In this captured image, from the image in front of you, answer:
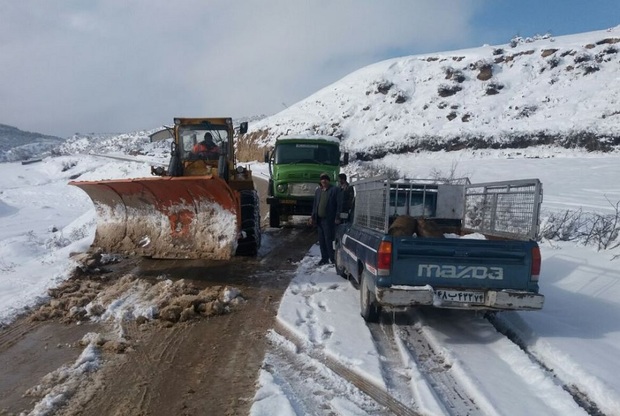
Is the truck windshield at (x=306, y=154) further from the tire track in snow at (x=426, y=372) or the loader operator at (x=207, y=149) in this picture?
the tire track in snow at (x=426, y=372)

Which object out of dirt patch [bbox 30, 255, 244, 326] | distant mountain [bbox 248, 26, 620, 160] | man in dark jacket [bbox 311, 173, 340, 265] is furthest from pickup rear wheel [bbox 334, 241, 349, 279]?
distant mountain [bbox 248, 26, 620, 160]

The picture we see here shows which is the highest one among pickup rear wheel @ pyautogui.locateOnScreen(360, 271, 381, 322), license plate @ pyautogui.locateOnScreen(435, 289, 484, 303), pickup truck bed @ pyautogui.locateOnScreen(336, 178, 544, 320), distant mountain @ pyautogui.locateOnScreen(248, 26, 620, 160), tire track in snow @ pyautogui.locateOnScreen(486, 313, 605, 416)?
distant mountain @ pyautogui.locateOnScreen(248, 26, 620, 160)

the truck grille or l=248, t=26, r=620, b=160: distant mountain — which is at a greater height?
l=248, t=26, r=620, b=160: distant mountain

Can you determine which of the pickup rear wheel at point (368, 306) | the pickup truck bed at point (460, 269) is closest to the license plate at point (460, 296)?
the pickup truck bed at point (460, 269)

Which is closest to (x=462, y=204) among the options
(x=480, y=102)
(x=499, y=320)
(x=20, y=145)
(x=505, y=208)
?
(x=505, y=208)

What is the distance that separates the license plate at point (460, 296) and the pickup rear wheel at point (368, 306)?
783 mm

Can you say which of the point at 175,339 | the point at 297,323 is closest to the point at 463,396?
the point at 297,323

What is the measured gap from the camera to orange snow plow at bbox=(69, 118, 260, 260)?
8195 millimetres

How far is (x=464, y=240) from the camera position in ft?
16.7

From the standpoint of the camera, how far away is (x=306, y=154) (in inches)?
550

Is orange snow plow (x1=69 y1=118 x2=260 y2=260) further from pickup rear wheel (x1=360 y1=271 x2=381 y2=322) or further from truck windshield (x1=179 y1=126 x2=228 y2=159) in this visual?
pickup rear wheel (x1=360 y1=271 x2=381 y2=322)

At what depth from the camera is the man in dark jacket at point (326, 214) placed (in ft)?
29.0

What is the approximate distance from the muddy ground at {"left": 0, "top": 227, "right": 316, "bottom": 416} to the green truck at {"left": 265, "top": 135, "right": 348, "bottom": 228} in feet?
16.8

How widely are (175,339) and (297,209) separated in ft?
26.6
